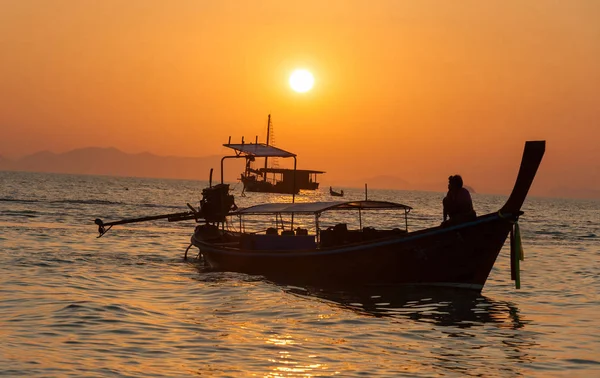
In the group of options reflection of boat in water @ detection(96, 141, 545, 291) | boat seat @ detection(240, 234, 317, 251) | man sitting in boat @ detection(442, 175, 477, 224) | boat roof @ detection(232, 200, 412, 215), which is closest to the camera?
reflection of boat in water @ detection(96, 141, 545, 291)

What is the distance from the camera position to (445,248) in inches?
832

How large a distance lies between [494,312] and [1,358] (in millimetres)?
11745

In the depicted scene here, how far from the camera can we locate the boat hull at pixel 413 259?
2086 centimetres

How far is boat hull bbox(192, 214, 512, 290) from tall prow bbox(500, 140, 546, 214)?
2.56 feet

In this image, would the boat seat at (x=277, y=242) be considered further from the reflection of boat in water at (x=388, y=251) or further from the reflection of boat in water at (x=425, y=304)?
the reflection of boat in water at (x=425, y=304)

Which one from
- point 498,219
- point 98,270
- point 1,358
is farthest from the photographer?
point 98,270

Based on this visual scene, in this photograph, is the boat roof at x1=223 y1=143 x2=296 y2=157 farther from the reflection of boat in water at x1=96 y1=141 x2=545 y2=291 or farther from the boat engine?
the reflection of boat in water at x1=96 y1=141 x2=545 y2=291

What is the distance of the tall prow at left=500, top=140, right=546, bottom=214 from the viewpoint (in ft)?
63.2

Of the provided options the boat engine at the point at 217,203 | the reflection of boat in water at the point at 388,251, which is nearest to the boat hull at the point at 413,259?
the reflection of boat in water at the point at 388,251

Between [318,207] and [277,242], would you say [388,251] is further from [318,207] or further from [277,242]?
[277,242]

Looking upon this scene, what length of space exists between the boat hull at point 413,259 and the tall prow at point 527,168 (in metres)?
0.78

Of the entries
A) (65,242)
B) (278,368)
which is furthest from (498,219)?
(65,242)

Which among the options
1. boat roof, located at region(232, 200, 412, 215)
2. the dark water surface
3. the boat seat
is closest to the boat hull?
the dark water surface

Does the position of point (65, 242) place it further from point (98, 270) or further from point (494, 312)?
point (494, 312)
